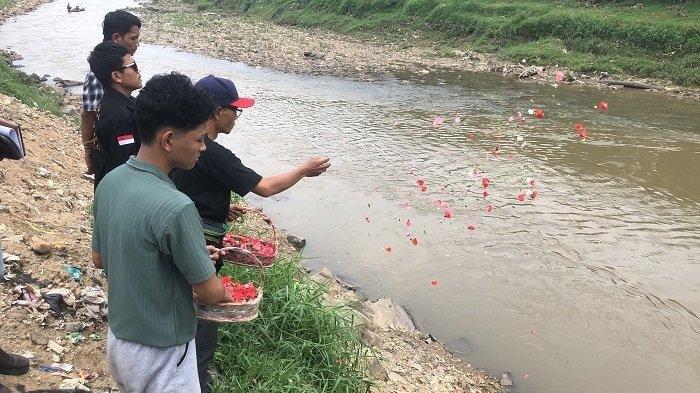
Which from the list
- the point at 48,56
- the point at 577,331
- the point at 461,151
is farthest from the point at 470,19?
the point at 577,331

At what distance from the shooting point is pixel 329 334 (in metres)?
4.16

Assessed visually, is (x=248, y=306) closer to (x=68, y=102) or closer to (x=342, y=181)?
(x=342, y=181)

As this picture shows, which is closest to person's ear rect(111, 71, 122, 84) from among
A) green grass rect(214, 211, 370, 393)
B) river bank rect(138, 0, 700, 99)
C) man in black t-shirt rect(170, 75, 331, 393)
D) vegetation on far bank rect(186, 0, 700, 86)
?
man in black t-shirt rect(170, 75, 331, 393)

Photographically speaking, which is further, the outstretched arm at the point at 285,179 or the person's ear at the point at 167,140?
the outstretched arm at the point at 285,179

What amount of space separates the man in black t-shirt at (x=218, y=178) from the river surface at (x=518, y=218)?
2957 mm

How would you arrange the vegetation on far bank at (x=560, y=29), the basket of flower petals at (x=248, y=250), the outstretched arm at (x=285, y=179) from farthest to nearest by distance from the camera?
the vegetation on far bank at (x=560, y=29) < the basket of flower petals at (x=248, y=250) < the outstretched arm at (x=285, y=179)

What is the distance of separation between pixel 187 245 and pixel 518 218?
668cm

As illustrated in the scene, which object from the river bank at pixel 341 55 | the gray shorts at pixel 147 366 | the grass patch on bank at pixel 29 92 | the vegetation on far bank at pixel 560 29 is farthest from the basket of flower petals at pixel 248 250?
the vegetation on far bank at pixel 560 29

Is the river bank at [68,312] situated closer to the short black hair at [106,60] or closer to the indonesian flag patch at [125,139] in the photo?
the indonesian flag patch at [125,139]

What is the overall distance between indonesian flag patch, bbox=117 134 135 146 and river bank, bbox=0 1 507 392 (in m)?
1.23

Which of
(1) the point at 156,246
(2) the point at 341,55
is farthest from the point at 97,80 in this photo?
(2) the point at 341,55

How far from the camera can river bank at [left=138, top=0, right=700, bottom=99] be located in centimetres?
1669

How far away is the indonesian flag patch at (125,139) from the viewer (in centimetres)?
341

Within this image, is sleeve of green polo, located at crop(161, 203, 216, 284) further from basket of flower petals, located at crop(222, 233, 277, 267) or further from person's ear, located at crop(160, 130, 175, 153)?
basket of flower petals, located at crop(222, 233, 277, 267)
